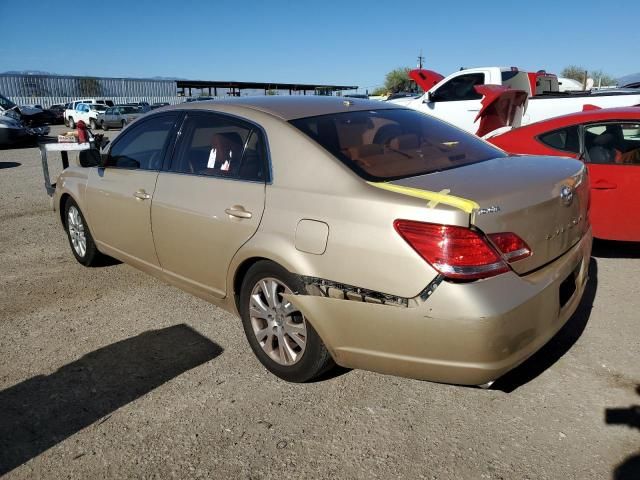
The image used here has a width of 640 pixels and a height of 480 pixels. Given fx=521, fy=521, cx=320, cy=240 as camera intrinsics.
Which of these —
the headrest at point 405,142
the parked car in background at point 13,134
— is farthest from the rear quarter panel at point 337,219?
the parked car in background at point 13,134

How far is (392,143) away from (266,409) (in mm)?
1695

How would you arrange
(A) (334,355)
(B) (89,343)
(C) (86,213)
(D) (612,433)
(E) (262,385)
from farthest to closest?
(C) (86,213), (B) (89,343), (E) (262,385), (A) (334,355), (D) (612,433)

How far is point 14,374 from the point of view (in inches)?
125

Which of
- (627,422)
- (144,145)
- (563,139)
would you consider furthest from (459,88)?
(627,422)

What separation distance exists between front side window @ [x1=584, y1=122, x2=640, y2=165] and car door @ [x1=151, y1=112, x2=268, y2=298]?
337cm

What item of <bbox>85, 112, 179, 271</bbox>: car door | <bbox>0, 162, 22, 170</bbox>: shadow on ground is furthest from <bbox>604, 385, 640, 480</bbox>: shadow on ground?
<bbox>0, 162, 22, 170</bbox>: shadow on ground

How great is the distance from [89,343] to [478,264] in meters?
2.71

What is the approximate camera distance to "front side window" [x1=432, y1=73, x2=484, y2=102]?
1065 centimetres

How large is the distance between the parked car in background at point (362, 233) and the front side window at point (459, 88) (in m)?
7.56

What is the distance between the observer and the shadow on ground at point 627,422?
2215 millimetres

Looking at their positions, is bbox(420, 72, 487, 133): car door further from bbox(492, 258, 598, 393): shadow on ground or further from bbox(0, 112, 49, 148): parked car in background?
bbox(0, 112, 49, 148): parked car in background

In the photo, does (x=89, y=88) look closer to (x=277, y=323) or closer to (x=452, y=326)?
(x=277, y=323)

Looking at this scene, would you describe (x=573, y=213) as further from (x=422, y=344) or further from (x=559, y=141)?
(x=559, y=141)

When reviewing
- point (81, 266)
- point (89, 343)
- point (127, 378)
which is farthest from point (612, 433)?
A: point (81, 266)
